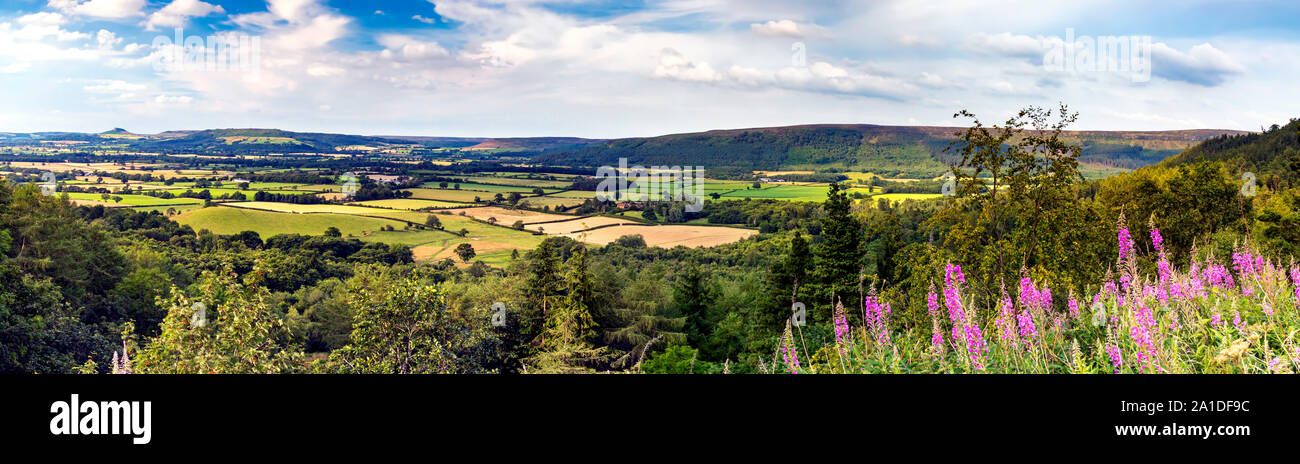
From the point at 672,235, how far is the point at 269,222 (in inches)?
1751

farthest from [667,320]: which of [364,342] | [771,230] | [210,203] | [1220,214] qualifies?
[210,203]

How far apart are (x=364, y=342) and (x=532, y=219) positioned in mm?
67130

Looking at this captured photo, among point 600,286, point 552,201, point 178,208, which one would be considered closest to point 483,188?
point 552,201

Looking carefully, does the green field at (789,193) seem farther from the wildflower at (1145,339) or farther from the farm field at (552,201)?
the wildflower at (1145,339)

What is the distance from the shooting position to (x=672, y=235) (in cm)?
8050

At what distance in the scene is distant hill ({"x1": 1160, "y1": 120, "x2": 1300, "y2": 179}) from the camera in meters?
67.4

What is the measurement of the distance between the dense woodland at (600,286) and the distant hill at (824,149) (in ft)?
314

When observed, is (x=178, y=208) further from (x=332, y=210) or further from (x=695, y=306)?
(x=695, y=306)

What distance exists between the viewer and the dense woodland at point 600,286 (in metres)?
11.9

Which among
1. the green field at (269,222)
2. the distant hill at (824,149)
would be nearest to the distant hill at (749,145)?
the distant hill at (824,149)

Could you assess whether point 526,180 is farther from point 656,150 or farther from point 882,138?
point 882,138
